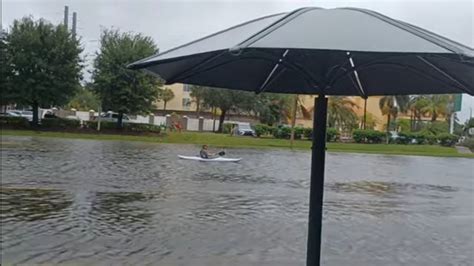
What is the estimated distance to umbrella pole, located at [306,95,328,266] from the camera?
424 centimetres

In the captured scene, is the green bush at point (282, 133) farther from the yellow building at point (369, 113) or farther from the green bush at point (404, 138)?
the yellow building at point (369, 113)

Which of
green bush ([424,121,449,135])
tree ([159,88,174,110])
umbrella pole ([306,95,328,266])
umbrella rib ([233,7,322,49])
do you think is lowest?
umbrella pole ([306,95,328,266])

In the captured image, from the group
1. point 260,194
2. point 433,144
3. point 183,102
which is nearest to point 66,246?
point 260,194

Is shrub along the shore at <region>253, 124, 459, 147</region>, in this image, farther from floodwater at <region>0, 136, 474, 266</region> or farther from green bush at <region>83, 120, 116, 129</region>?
floodwater at <region>0, 136, 474, 266</region>

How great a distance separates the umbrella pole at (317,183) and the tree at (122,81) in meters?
42.3

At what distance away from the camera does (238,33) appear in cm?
367

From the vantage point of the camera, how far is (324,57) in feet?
14.3

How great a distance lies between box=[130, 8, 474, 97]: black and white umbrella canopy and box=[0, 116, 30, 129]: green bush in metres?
44.1

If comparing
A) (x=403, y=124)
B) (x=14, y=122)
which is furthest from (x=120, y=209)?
(x=403, y=124)

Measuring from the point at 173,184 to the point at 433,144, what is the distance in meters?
49.6

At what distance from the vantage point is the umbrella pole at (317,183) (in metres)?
4.24

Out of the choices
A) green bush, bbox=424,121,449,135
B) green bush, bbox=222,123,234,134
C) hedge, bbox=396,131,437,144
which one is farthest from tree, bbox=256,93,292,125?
green bush, bbox=424,121,449,135

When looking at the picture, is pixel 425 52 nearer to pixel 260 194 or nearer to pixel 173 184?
pixel 260 194

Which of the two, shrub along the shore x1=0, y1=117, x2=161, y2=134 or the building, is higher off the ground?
the building
